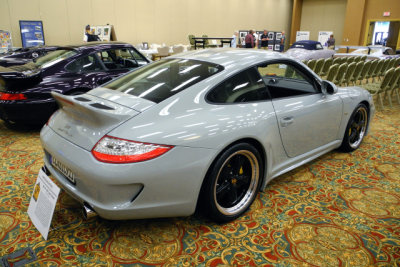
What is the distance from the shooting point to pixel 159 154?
1.63 m

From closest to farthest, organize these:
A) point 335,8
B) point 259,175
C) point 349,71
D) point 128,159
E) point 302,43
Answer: point 128,159, point 259,175, point 349,71, point 302,43, point 335,8

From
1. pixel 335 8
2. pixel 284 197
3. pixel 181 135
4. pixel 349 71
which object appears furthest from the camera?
A: pixel 335 8

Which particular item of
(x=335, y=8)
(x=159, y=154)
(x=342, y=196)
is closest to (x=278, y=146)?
(x=342, y=196)

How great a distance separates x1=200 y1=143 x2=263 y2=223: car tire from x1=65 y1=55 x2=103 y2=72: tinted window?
123 inches

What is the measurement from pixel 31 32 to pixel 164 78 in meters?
11.3

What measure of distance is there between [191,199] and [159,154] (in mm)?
383

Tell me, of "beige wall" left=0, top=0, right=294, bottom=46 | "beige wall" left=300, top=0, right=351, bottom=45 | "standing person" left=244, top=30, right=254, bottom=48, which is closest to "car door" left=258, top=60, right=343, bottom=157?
"beige wall" left=0, top=0, right=294, bottom=46

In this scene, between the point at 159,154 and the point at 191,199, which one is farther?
the point at 191,199

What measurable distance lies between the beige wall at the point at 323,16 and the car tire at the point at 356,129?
21219 millimetres

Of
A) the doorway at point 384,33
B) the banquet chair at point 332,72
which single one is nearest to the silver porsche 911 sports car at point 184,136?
the banquet chair at point 332,72

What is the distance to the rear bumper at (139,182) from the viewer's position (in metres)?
1.59

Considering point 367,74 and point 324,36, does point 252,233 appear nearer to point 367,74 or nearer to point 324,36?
point 367,74

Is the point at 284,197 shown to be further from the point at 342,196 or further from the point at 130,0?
the point at 130,0

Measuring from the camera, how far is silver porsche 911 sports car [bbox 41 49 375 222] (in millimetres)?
1639
